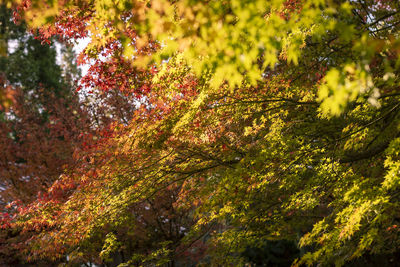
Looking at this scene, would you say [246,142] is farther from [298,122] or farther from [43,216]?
[43,216]

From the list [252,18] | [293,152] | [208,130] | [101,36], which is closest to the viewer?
[252,18]

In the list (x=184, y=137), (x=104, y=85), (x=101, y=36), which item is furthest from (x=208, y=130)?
(x=101, y=36)

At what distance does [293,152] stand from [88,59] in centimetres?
378

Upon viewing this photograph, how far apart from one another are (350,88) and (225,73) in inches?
37.0

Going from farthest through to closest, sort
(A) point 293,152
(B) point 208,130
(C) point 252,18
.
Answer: (B) point 208,130, (A) point 293,152, (C) point 252,18

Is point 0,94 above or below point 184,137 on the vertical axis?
below

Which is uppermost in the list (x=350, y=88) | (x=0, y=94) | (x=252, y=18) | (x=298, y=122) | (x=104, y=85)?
(x=104, y=85)

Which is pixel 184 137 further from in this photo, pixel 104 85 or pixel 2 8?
pixel 2 8

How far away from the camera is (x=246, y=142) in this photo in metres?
6.94

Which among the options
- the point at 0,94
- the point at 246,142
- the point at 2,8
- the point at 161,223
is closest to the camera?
the point at 0,94

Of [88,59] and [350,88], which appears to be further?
[88,59]

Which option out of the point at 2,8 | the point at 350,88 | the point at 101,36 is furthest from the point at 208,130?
the point at 2,8

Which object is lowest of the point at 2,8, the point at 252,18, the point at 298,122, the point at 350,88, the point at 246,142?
the point at 350,88

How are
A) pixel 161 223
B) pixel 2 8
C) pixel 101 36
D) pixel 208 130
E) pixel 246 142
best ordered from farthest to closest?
pixel 2 8
pixel 161 223
pixel 246 142
pixel 208 130
pixel 101 36
